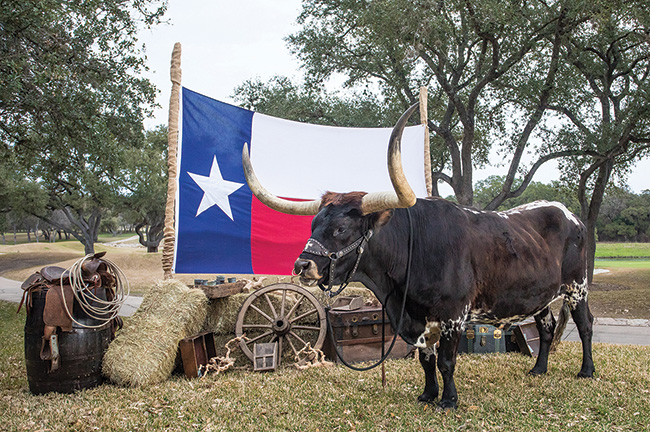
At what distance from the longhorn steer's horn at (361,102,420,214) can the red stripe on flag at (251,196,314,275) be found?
2746 mm

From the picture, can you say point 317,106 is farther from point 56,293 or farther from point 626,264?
point 626,264

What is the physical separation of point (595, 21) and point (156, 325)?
11.3 m

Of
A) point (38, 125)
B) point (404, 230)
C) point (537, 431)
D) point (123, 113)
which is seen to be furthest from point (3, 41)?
point (537, 431)

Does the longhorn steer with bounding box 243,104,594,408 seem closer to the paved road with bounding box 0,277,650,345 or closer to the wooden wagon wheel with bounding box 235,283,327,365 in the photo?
the wooden wagon wheel with bounding box 235,283,327,365

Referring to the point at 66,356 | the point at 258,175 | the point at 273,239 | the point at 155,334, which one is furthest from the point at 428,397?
the point at 258,175

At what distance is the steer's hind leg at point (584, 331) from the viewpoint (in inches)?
193

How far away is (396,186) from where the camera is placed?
11.3 feet

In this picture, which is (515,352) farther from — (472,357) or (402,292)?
(402,292)

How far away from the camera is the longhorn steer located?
374 cm

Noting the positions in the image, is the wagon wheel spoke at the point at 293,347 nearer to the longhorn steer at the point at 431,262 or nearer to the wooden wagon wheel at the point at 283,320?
the wooden wagon wheel at the point at 283,320

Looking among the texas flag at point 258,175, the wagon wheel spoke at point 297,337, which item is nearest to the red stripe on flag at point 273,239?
the texas flag at point 258,175

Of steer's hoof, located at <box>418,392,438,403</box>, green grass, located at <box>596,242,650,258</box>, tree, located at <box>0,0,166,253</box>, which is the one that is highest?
tree, located at <box>0,0,166,253</box>

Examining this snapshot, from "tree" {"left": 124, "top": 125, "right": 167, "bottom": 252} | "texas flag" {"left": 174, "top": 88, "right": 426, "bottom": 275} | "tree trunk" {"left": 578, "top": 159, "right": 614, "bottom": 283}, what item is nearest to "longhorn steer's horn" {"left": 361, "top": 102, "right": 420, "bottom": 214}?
"texas flag" {"left": 174, "top": 88, "right": 426, "bottom": 275}

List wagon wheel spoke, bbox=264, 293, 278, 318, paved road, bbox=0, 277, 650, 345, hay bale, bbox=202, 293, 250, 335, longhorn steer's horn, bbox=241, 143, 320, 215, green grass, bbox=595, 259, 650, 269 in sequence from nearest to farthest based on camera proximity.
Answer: longhorn steer's horn, bbox=241, 143, 320, 215, wagon wheel spoke, bbox=264, 293, 278, 318, hay bale, bbox=202, 293, 250, 335, paved road, bbox=0, 277, 650, 345, green grass, bbox=595, 259, 650, 269
